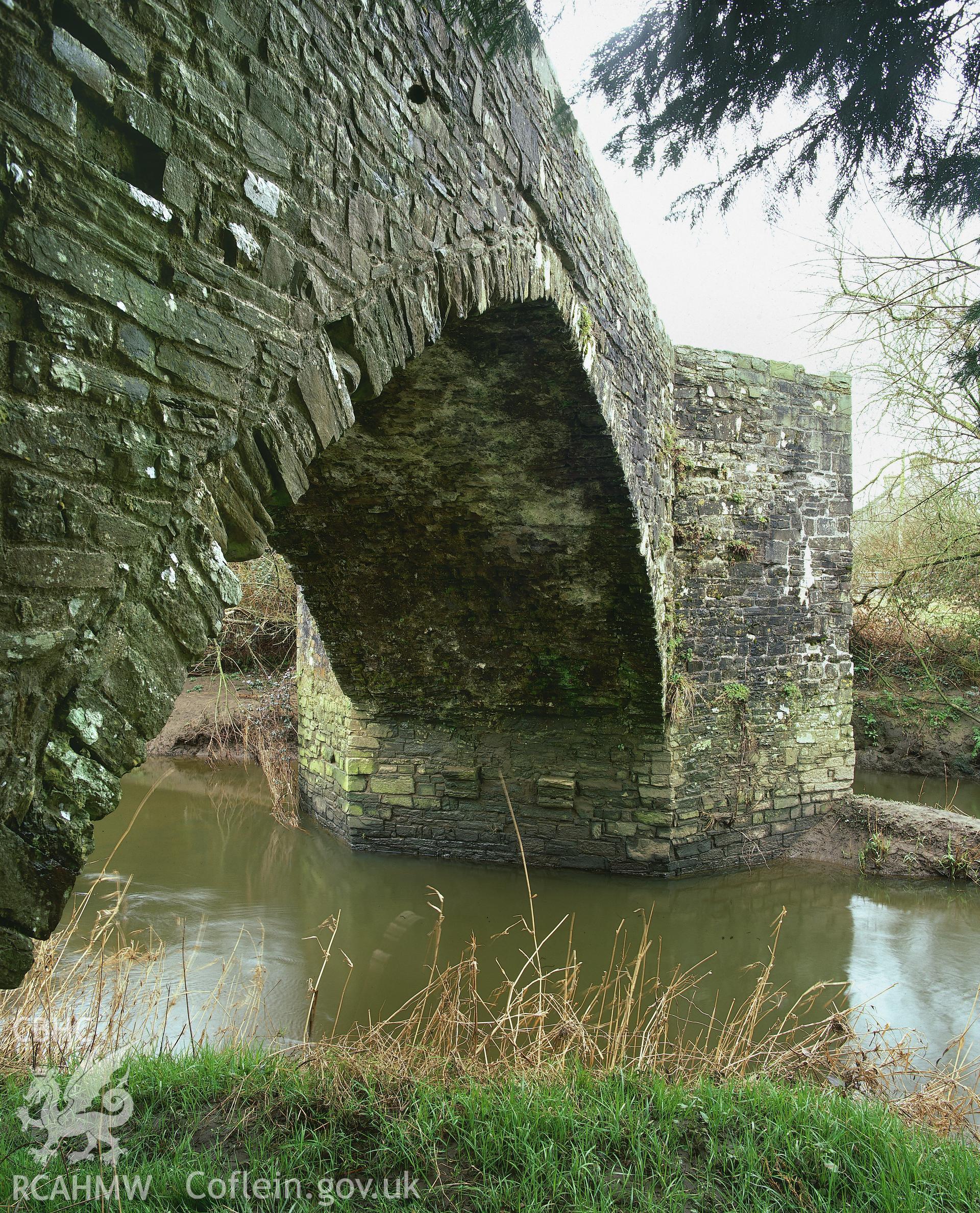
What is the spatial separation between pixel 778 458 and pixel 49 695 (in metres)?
5.53

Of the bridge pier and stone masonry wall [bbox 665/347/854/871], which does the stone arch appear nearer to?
stone masonry wall [bbox 665/347/854/871]

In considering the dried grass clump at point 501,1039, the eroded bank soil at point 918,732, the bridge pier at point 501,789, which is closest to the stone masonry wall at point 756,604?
the bridge pier at point 501,789

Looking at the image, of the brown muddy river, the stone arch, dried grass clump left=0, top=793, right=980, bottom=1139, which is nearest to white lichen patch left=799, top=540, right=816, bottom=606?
the brown muddy river

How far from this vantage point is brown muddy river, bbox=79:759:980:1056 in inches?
169

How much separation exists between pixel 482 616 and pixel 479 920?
2043 millimetres

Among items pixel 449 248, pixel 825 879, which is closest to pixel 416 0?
pixel 449 248

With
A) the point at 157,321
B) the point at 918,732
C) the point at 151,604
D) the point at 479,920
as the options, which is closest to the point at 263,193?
the point at 157,321

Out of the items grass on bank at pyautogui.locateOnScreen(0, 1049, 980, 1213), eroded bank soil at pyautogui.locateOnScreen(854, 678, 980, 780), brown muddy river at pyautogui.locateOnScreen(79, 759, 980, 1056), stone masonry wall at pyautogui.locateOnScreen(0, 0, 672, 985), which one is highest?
stone masonry wall at pyautogui.locateOnScreen(0, 0, 672, 985)

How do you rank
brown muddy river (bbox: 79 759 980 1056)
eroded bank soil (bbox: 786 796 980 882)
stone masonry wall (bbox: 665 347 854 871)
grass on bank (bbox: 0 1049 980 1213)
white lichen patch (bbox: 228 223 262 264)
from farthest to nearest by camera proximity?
eroded bank soil (bbox: 786 796 980 882) < stone masonry wall (bbox: 665 347 854 871) < brown muddy river (bbox: 79 759 980 1056) < grass on bank (bbox: 0 1049 980 1213) < white lichen patch (bbox: 228 223 262 264)

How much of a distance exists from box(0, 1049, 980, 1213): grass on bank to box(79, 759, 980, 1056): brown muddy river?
4.71 ft

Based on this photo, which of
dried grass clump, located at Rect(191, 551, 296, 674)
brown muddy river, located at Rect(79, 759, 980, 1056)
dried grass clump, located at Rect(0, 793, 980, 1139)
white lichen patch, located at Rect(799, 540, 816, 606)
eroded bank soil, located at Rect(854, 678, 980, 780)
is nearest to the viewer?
dried grass clump, located at Rect(0, 793, 980, 1139)

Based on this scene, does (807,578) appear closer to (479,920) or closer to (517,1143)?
(479,920)

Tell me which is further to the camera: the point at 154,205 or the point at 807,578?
the point at 807,578

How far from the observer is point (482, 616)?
17.2 feet
